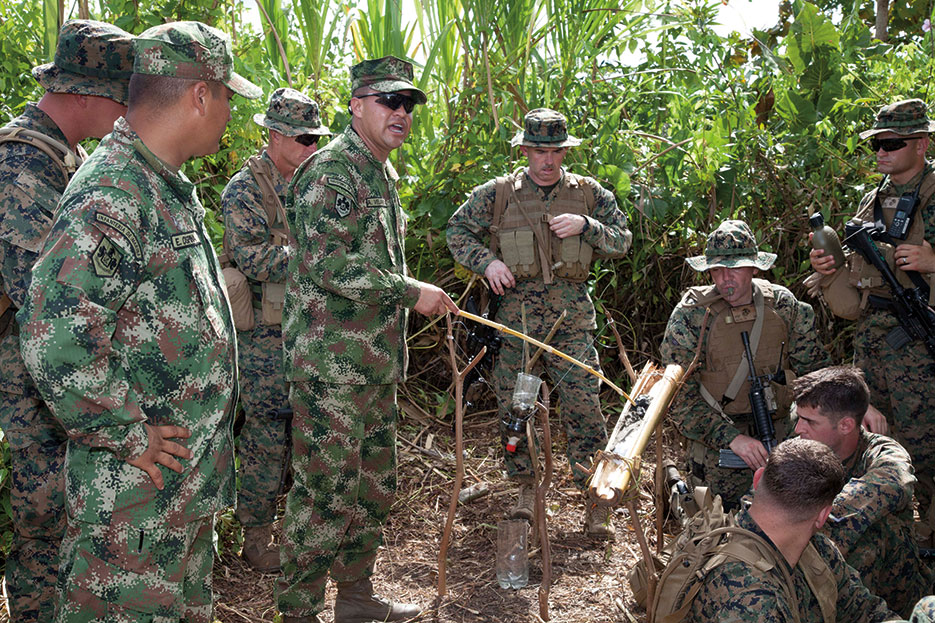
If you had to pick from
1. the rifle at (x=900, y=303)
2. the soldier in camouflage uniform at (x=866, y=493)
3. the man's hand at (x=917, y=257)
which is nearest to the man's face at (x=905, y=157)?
the rifle at (x=900, y=303)

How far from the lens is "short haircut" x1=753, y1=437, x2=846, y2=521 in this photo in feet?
9.28

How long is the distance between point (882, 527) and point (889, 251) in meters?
2.00

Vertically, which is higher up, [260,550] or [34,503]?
[34,503]

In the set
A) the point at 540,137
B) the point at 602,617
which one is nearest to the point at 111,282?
the point at 602,617

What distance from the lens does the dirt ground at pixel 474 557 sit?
4254 millimetres

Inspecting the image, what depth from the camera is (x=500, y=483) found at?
230 inches

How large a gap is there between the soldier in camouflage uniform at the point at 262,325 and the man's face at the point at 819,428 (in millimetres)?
2652

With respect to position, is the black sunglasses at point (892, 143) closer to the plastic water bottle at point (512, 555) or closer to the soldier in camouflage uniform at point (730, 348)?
the soldier in camouflage uniform at point (730, 348)

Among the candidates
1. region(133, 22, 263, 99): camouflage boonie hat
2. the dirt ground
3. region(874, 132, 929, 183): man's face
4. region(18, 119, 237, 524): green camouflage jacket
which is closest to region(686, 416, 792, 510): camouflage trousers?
the dirt ground

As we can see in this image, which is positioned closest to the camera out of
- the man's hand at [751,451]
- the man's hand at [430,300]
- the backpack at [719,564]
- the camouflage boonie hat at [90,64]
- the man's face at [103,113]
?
the backpack at [719,564]

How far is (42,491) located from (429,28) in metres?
5.68

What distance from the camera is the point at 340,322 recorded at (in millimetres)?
3660

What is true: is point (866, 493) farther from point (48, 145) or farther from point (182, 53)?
point (48, 145)

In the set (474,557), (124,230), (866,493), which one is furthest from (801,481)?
(474,557)
